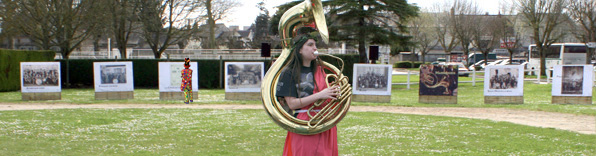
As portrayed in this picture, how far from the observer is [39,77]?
17.9m

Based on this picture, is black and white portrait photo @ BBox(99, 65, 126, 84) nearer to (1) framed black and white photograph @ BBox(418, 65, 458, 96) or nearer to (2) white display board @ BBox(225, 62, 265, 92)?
(2) white display board @ BBox(225, 62, 265, 92)

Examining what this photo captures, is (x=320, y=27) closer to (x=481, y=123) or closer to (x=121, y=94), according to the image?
(x=481, y=123)

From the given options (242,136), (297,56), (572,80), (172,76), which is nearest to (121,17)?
(172,76)

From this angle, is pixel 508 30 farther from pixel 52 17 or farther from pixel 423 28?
pixel 52 17

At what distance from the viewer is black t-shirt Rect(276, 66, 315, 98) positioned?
13.1 feet

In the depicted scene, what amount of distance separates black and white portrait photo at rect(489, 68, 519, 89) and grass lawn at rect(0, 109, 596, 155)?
5177mm

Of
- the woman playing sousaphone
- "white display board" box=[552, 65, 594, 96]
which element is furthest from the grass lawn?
"white display board" box=[552, 65, 594, 96]

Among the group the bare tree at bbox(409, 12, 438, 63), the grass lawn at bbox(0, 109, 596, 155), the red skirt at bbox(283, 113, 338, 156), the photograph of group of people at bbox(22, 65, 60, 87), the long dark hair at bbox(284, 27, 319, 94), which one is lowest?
the grass lawn at bbox(0, 109, 596, 155)

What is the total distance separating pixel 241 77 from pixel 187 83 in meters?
2.11

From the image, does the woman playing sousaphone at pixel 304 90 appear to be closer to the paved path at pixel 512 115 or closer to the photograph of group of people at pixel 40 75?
the paved path at pixel 512 115

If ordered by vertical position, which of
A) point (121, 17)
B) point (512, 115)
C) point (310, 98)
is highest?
point (121, 17)

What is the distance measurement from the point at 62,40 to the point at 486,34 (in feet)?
127

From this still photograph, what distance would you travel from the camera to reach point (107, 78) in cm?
1844

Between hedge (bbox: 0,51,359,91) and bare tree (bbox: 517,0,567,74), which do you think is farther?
bare tree (bbox: 517,0,567,74)
